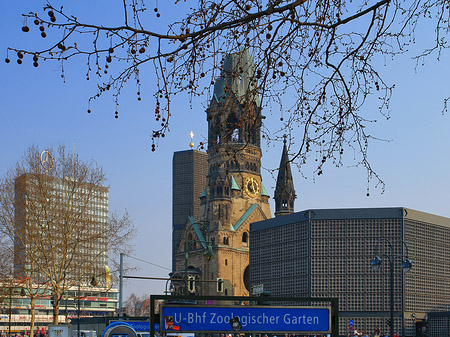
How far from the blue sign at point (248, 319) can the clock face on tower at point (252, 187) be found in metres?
118

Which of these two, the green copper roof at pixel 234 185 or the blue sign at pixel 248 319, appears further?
the green copper roof at pixel 234 185

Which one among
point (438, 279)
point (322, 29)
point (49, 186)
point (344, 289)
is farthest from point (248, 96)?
point (438, 279)

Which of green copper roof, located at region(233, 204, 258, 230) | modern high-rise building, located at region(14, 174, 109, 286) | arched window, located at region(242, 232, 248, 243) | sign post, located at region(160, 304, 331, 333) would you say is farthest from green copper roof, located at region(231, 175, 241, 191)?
sign post, located at region(160, 304, 331, 333)

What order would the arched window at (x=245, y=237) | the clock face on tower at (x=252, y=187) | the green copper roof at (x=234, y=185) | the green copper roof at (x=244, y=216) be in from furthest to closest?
the green copper roof at (x=234, y=185) → the clock face on tower at (x=252, y=187) → the arched window at (x=245, y=237) → the green copper roof at (x=244, y=216)

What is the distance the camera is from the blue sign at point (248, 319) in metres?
8.49

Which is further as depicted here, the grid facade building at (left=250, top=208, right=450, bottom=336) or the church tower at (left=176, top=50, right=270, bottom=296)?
the church tower at (left=176, top=50, right=270, bottom=296)

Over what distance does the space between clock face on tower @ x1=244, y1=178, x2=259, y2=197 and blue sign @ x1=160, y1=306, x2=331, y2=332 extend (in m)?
118

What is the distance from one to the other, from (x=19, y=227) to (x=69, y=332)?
31.0 meters

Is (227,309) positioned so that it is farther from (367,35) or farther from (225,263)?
(225,263)

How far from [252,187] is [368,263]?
36727mm

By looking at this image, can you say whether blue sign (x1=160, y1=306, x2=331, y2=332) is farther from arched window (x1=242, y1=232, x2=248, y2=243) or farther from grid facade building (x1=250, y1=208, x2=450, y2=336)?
arched window (x1=242, y1=232, x2=248, y2=243)

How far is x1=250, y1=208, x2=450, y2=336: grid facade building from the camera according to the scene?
310 feet

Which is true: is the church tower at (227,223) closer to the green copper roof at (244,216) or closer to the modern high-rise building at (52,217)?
the green copper roof at (244,216)

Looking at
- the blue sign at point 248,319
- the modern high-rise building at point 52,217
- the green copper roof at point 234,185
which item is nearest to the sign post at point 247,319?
the blue sign at point 248,319
